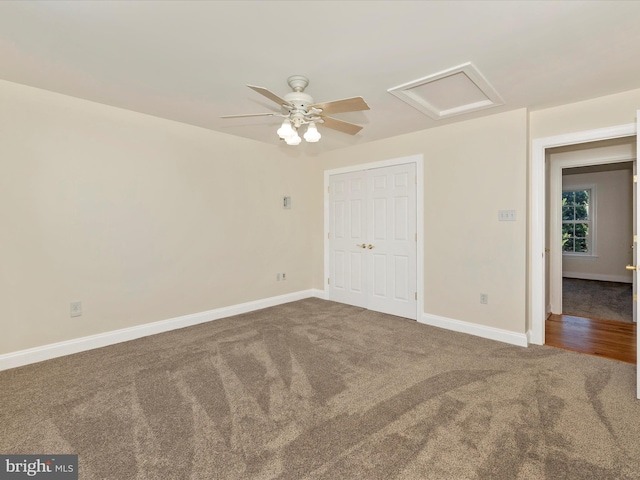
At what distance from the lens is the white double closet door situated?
432cm

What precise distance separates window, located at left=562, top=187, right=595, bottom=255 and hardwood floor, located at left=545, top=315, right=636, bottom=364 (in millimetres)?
4119

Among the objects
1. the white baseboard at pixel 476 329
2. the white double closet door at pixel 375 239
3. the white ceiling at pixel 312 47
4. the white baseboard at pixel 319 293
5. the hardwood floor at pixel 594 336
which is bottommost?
the hardwood floor at pixel 594 336

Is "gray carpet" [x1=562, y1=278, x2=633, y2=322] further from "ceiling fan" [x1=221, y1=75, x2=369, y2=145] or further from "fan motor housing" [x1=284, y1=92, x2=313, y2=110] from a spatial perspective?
"fan motor housing" [x1=284, y1=92, x2=313, y2=110]

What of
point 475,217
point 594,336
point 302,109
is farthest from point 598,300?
point 302,109

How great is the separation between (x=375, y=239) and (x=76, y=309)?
371cm

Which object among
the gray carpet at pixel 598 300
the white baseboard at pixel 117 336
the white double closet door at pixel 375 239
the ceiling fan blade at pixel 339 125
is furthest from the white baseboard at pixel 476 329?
the ceiling fan blade at pixel 339 125

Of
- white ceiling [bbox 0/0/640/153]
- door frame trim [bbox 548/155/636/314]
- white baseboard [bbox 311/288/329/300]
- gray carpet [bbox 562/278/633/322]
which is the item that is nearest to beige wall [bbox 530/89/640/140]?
white ceiling [bbox 0/0/640/153]

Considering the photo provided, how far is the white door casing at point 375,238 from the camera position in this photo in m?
4.32

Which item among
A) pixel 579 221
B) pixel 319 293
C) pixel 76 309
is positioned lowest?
pixel 319 293

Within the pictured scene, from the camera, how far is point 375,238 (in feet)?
15.4

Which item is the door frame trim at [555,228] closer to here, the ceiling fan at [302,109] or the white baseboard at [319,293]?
the white baseboard at [319,293]

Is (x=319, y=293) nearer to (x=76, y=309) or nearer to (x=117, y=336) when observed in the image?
(x=117, y=336)

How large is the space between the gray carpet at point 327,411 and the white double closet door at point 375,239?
4.00ft

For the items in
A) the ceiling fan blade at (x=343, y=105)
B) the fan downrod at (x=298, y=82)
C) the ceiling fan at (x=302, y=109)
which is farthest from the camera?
the fan downrod at (x=298, y=82)
